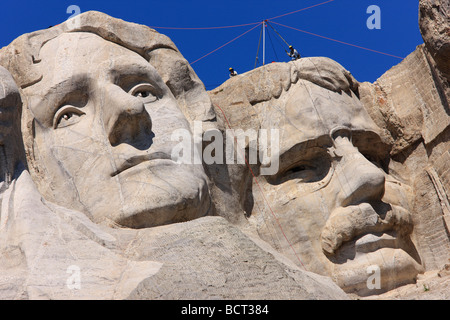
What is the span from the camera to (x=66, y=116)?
27.4 feet

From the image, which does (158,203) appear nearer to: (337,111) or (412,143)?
(337,111)

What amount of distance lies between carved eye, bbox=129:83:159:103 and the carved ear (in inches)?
59.8

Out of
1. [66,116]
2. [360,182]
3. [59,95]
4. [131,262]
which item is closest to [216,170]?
[360,182]

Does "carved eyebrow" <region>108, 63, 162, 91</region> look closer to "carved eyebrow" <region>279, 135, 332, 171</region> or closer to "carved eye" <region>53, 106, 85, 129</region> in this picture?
"carved eye" <region>53, 106, 85, 129</region>

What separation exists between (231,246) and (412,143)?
388 centimetres

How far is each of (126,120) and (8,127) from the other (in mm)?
1236

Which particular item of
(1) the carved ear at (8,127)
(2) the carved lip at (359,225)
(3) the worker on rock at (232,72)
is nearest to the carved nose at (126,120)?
(1) the carved ear at (8,127)

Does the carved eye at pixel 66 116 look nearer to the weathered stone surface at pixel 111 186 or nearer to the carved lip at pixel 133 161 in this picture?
the weathered stone surface at pixel 111 186

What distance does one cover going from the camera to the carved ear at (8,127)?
7020 mm

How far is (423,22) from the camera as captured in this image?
891 cm

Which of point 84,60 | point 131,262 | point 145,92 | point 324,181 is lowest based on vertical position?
point 131,262

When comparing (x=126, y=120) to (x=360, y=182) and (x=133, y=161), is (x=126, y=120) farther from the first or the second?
(x=360, y=182)

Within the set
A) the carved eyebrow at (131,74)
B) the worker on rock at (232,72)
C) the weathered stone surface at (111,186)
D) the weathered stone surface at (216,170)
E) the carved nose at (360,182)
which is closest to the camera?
the weathered stone surface at (111,186)
